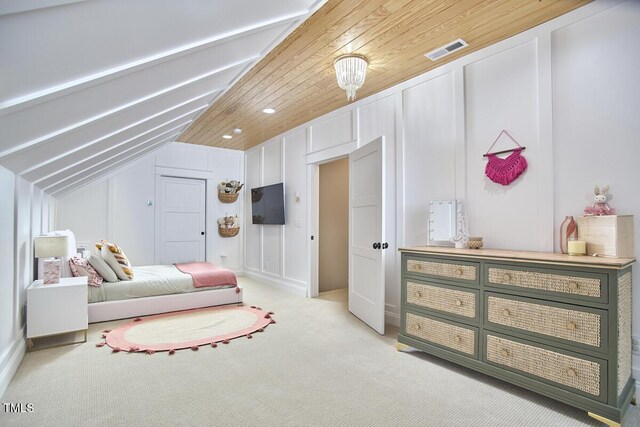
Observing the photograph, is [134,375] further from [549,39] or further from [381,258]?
[549,39]

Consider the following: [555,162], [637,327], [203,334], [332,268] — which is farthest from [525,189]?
[332,268]

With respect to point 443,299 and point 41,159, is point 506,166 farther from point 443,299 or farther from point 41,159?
point 41,159

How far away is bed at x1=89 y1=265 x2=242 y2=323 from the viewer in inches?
144

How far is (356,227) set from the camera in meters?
3.91

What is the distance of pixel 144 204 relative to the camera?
5.89 metres

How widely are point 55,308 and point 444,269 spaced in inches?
131

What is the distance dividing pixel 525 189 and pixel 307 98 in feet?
8.28

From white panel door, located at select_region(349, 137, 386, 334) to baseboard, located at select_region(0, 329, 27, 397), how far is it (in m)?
2.90

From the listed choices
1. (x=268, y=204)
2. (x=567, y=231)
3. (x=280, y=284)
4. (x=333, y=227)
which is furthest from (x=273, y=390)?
(x=268, y=204)

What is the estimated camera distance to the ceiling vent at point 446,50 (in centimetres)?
275

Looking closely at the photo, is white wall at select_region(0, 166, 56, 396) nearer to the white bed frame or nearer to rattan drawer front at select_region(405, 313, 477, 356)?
the white bed frame

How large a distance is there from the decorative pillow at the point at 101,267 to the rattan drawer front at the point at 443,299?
130 inches

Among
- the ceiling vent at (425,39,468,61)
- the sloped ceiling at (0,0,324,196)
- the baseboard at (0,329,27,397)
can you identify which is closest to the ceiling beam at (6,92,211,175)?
the sloped ceiling at (0,0,324,196)

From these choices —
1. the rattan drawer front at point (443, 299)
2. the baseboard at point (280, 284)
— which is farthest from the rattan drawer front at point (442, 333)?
the baseboard at point (280, 284)
